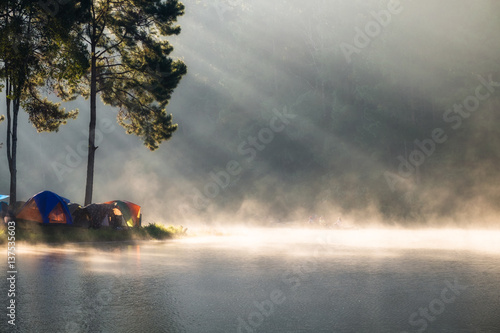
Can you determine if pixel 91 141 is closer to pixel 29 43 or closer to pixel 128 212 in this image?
pixel 128 212

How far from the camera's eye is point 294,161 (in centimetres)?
6412

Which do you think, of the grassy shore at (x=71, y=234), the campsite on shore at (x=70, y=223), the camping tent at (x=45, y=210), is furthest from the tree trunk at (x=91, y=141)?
the grassy shore at (x=71, y=234)

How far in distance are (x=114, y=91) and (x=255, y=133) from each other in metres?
38.5

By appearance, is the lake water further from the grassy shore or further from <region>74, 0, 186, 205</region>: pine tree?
<region>74, 0, 186, 205</region>: pine tree

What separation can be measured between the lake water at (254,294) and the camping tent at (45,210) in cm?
854

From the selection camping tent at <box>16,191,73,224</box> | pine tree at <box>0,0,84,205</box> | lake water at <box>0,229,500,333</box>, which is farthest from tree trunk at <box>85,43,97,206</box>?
lake water at <box>0,229,500,333</box>

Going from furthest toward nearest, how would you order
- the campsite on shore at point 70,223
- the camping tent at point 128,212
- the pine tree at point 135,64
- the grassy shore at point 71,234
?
1. the camping tent at point 128,212
2. the pine tree at point 135,64
3. the campsite on shore at point 70,223
4. the grassy shore at point 71,234

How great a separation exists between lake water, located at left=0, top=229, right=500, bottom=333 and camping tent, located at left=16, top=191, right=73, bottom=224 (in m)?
8.54

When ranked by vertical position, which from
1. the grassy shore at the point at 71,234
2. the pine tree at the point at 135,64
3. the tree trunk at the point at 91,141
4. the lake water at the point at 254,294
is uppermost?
the pine tree at the point at 135,64

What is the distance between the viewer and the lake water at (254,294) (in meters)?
7.47

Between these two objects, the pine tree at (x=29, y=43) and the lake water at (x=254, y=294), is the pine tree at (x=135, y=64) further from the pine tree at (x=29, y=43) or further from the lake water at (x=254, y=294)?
the lake water at (x=254, y=294)

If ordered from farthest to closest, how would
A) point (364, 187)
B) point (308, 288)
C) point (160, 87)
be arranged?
point (364, 187), point (160, 87), point (308, 288)

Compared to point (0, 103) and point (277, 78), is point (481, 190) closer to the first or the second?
point (277, 78)

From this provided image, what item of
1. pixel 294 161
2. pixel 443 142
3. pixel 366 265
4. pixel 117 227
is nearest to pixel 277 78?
pixel 294 161
